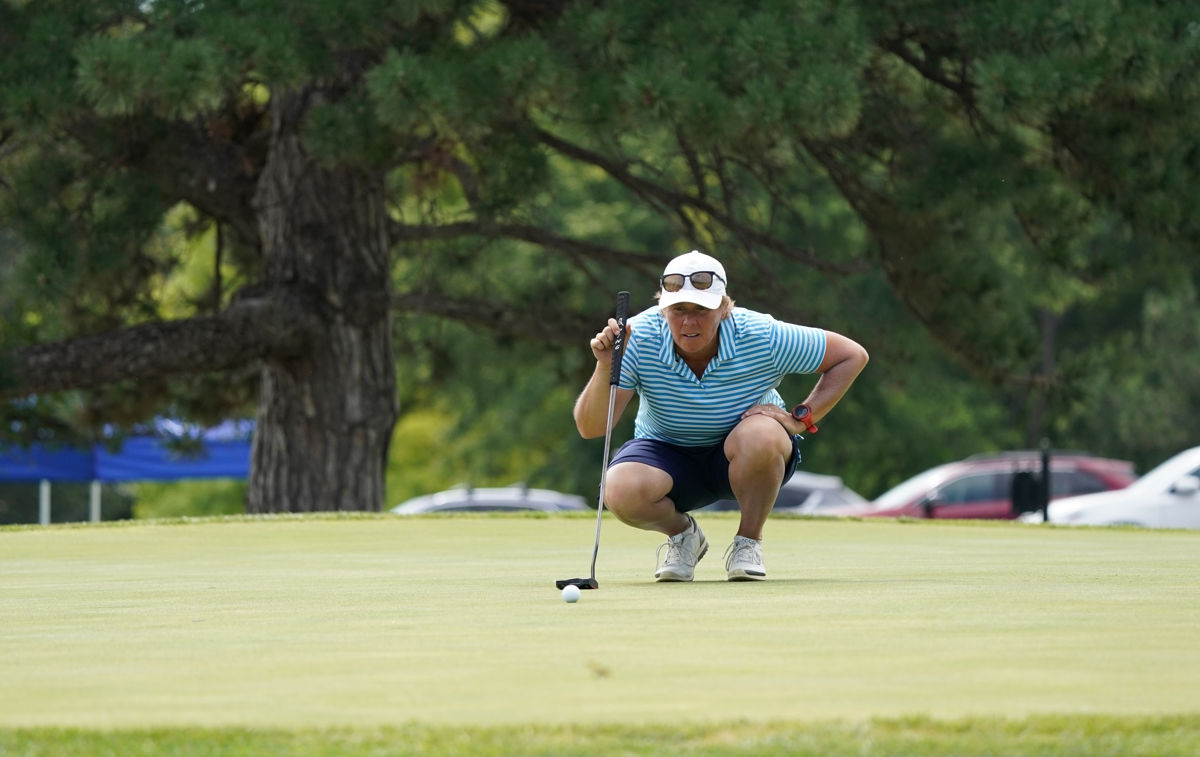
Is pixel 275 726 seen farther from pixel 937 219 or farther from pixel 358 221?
pixel 358 221

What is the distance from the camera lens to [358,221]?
15734 mm

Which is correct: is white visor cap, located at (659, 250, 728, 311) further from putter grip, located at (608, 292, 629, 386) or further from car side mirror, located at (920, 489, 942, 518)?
car side mirror, located at (920, 489, 942, 518)

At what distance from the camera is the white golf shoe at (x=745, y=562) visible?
6641 millimetres

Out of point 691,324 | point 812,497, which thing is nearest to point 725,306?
point 691,324

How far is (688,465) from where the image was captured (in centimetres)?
700

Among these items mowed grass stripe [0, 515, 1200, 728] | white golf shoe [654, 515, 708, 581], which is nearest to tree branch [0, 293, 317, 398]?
mowed grass stripe [0, 515, 1200, 728]

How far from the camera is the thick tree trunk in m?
15.5

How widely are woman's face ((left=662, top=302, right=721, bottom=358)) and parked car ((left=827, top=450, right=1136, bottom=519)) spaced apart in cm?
2148

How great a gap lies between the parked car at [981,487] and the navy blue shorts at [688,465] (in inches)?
824

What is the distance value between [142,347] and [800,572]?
8.67 m

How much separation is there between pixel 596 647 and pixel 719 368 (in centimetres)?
244

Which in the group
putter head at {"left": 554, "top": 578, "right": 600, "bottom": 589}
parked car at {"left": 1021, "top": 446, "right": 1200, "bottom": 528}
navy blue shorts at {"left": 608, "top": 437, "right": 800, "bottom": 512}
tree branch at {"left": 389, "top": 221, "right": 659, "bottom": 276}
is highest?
tree branch at {"left": 389, "top": 221, "right": 659, "bottom": 276}

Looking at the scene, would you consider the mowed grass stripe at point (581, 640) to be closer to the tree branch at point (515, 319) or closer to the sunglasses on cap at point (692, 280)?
the sunglasses on cap at point (692, 280)

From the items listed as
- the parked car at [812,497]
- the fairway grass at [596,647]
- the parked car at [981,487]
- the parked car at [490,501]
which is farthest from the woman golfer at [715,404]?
the parked car at [812,497]
